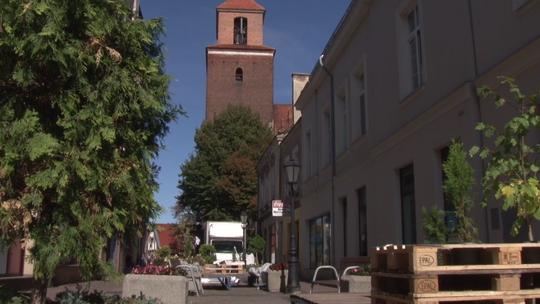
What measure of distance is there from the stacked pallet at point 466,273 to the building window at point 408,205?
7.41 m

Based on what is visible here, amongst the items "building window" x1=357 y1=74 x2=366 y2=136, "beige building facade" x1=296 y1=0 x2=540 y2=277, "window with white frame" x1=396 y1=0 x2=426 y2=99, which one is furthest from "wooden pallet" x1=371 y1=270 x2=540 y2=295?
"building window" x1=357 y1=74 x2=366 y2=136

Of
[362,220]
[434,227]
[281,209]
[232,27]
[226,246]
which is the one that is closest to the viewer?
[434,227]

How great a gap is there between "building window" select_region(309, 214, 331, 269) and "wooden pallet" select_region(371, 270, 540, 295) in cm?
1486

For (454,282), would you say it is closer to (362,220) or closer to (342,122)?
(362,220)

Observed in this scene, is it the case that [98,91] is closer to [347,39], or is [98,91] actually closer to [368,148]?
[368,148]

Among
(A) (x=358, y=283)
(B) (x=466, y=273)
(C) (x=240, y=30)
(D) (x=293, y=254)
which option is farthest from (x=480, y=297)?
(C) (x=240, y=30)

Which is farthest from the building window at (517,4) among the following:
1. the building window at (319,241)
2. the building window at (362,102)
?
the building window at (319,241)

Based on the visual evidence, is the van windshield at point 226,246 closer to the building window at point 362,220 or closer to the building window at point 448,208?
the building window at point 362,220

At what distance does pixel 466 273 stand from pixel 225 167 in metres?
42.0

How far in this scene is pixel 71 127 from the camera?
714 cm

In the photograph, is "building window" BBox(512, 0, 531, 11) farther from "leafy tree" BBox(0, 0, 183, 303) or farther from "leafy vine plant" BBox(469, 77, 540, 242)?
"leafy tree" BBox(0, 0, 183, 303)

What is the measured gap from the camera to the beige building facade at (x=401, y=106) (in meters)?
8.11

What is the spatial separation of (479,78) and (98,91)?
558 cm

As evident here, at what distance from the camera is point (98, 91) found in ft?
24.3
